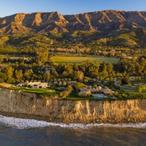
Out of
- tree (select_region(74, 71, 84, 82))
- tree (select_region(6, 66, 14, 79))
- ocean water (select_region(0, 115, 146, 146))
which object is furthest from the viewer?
tree (select_region(74, 71, 84, 82))

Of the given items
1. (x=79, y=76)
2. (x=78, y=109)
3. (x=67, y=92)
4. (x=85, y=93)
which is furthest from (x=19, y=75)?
(x=78, y=109)

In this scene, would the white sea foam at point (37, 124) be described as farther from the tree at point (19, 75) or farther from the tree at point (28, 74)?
the tree at point (28, 74)

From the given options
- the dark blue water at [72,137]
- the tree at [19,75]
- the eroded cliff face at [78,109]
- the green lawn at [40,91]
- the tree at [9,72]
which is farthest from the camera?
the tree at [19,75]

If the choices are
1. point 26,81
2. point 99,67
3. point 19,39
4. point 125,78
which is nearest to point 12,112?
point 26,81

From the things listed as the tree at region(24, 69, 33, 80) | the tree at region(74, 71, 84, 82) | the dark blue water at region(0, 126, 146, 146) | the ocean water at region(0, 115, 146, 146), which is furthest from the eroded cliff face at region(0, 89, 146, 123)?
the tree at region(74, 71, 84, 82)

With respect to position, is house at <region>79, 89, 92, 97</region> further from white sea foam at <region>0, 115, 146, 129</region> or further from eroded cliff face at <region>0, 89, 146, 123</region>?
white sea foam at <region>0, 115, 146, 129</region>

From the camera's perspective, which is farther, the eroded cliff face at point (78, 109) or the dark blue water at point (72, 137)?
the eroded cliff face at point (78, 109)

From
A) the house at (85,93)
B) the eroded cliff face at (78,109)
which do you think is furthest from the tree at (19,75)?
the house at (85,93)

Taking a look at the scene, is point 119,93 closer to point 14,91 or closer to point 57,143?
point 14,91
